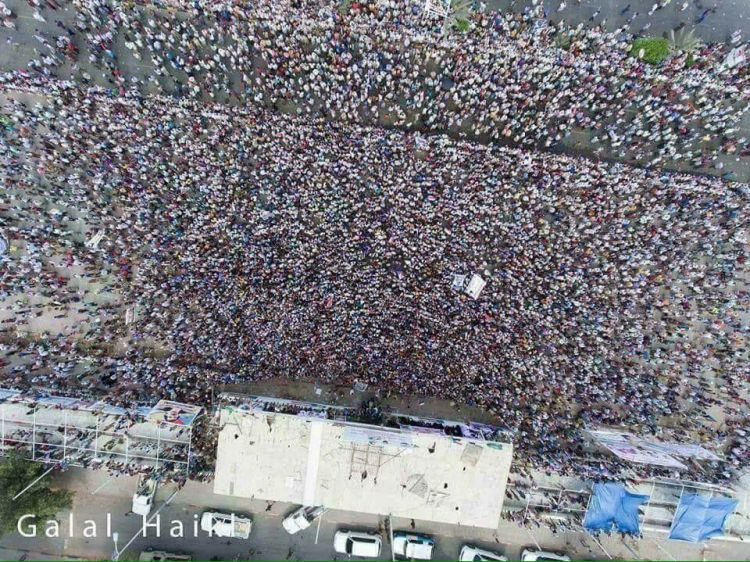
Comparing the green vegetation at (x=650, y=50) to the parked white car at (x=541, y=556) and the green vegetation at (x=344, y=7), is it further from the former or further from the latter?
the parked white car at (x=541, y=556)

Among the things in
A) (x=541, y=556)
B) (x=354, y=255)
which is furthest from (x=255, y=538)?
(x=354, y=255)

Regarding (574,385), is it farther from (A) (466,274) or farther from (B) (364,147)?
(B) (364,147)

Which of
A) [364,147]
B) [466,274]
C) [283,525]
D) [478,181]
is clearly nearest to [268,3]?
[364,147]

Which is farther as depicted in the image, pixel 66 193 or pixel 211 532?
pixel 211 532

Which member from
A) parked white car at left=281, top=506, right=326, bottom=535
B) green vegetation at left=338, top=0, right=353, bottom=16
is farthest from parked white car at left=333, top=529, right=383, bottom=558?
green vegetation at left=338, top=0, right=353, bottom=16

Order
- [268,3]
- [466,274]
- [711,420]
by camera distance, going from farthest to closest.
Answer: [711,420] → [466,274] → [268,3]

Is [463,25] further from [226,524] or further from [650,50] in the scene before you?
[226,524]

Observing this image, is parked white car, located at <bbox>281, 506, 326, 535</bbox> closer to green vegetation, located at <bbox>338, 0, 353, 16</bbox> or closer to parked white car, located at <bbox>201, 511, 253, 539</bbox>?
parked white car, located at <bbox>201, 511, 253, 539</bbox>
